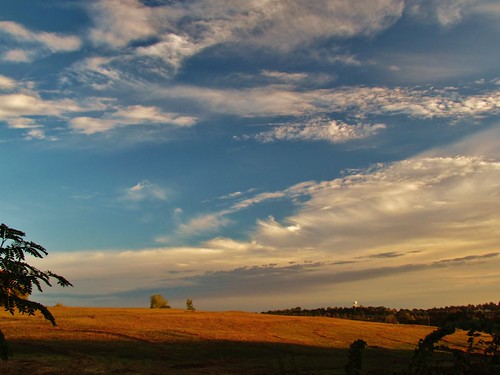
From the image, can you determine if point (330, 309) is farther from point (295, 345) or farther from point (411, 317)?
point (295, 345)

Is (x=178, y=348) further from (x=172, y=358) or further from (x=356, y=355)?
(x=356, y=355)

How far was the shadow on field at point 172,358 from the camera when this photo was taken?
2252 centimetres

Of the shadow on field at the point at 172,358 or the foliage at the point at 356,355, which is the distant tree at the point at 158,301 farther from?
the foliage at the point at 356,355

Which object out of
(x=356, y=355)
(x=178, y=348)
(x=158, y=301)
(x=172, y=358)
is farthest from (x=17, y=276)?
(x=158, y=301)

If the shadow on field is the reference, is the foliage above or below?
above

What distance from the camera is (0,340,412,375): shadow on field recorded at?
22.5m

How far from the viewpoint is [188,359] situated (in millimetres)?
27781

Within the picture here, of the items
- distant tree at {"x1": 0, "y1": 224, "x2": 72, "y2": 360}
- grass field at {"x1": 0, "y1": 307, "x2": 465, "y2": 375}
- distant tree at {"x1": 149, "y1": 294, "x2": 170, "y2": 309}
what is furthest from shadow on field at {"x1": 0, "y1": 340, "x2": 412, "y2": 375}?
distant tree at {"x1": 149, "y1": 294, "x2": 170, "y2": 309}

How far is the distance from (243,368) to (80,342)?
479 inches

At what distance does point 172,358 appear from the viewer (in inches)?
1089

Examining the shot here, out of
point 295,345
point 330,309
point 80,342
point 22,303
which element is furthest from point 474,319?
point 330,309

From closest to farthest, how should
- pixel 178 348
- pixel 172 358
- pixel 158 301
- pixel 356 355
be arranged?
1. pixel 356 355
2. pixel 172 358
3. pixel 178 348
4. pixel 158 301

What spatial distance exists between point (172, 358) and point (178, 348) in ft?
10.9

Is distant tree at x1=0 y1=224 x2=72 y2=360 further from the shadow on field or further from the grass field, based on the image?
the shadow on field
